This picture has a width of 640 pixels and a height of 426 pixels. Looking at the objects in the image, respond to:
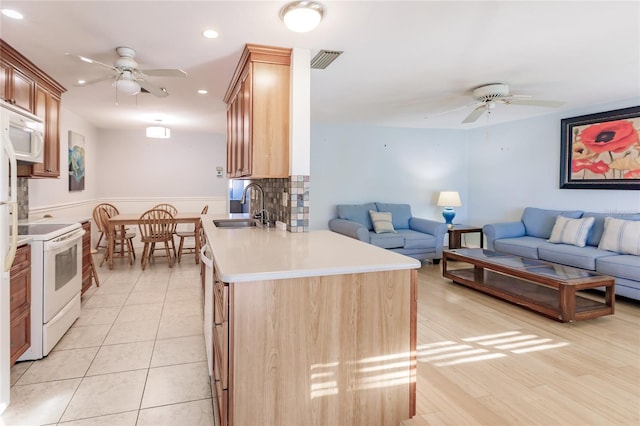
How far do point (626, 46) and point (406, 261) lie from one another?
2.54 meters

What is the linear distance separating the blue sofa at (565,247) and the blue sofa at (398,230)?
74cm

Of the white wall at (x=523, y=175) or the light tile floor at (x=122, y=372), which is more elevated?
the white wall at (x=523, y=175)

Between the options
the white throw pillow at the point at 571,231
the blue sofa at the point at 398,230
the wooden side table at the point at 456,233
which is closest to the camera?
the white throw pillow at the point at 571,231

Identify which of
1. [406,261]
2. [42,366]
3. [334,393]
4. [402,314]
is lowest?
[42,366]

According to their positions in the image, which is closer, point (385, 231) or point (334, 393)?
point (334, 393)

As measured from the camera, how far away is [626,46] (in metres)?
2.76

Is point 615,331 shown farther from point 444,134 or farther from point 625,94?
Answer: point 444,134

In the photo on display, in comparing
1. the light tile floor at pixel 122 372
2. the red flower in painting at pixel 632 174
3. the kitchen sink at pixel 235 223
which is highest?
the red flower in painting at pixel 632 174

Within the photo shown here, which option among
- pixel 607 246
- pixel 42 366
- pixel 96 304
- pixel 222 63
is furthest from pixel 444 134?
pixel 42 366

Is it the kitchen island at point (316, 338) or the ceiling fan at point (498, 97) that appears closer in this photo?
the kitchen island at point (316, 338)

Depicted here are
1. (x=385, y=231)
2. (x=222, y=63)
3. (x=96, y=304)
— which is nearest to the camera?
(x=222, y=63)

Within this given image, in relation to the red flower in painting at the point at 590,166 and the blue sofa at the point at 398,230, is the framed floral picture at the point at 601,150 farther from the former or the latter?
the blue sofa at the point at 398,230

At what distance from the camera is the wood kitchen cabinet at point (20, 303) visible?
2.30 m

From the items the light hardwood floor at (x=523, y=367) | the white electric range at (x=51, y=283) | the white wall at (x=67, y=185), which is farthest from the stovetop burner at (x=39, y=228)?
the light hardwood floor at (x=523, y=367)
